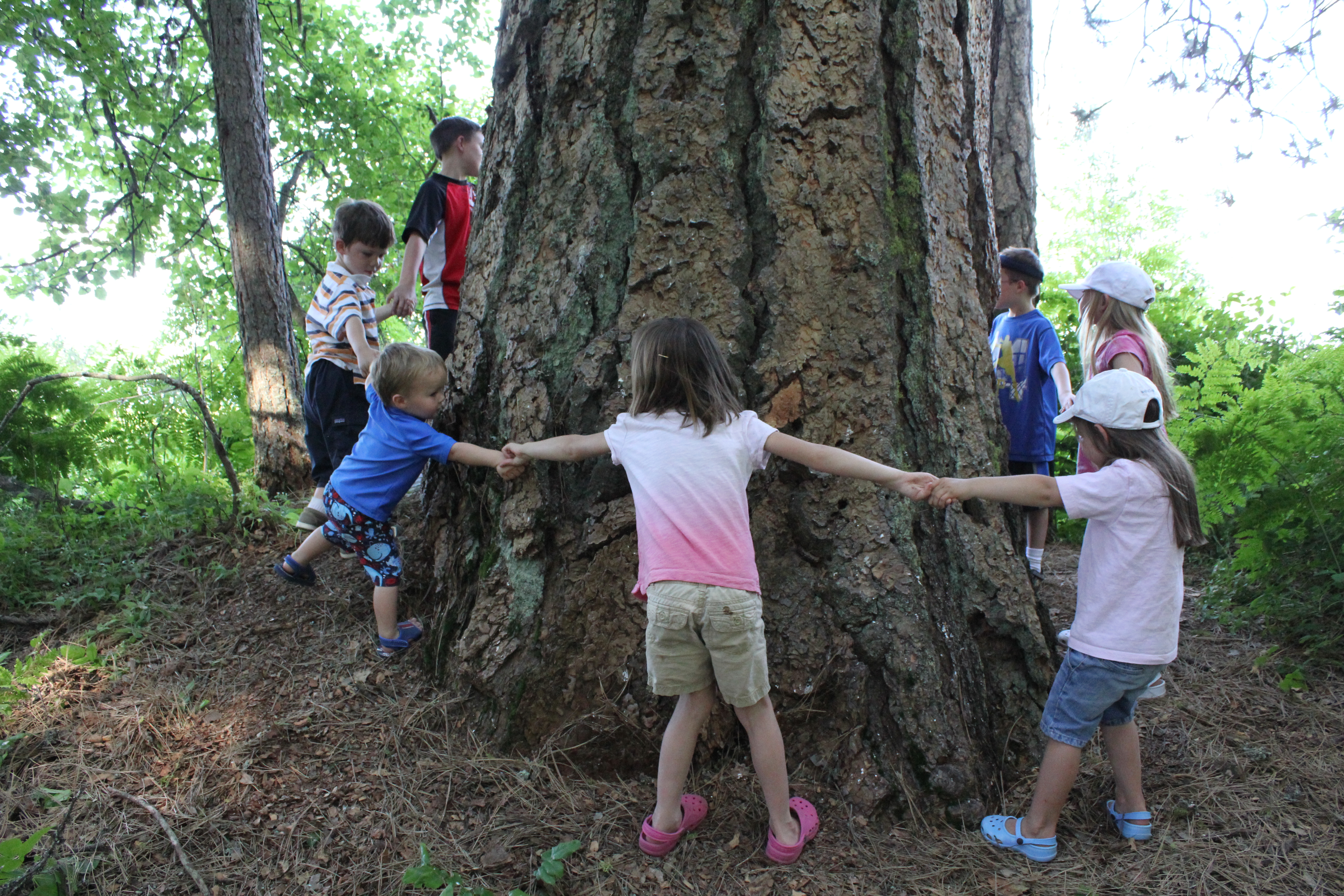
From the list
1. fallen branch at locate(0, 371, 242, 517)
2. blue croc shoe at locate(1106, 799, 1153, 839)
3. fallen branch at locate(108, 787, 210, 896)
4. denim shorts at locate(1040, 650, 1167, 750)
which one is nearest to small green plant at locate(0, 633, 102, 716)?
fallen branch at locate(108, 787, 210, 896)

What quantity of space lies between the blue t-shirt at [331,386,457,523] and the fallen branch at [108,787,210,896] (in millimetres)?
1247

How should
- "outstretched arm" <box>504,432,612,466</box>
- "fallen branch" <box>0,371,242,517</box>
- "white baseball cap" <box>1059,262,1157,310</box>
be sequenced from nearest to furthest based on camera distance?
"outstretched arm" <box>504,432,612,466</box>, "white baseball cap" <box>1059,262,1157,310</box>, "fallen branch" <box>0,371,242,517</box>

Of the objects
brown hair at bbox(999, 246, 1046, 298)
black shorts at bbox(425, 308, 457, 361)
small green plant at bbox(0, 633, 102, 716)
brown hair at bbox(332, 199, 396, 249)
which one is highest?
brown hair at bbox(332, 199, 396, 249)

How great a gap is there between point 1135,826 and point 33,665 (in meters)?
4.25

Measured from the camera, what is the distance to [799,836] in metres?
2.33

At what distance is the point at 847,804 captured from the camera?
2467 mm

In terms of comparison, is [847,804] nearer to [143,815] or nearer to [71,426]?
[143,815]

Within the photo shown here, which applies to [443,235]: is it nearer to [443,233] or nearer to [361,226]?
[443,233]

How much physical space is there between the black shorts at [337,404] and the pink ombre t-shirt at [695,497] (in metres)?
2.09

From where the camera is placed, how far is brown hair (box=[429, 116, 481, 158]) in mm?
4203

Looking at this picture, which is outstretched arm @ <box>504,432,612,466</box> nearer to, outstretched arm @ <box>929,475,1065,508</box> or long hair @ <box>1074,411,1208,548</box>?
outstretched arm @ <box>929,475,1065,508</box>

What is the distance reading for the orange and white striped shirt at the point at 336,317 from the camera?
3.81m

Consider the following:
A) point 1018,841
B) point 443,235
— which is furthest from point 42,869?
point 443,235

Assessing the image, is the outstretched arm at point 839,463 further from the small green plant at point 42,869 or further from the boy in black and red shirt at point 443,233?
the small green plant at point 42,869
